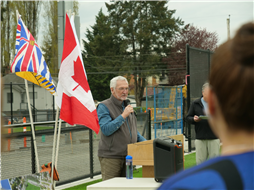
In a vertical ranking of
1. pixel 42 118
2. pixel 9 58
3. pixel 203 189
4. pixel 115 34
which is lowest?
pixel 42 118

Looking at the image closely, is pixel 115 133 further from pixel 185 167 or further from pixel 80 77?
pixel 185 167

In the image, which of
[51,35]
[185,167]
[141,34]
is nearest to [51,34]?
[51,35]

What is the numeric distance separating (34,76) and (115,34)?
44499mm

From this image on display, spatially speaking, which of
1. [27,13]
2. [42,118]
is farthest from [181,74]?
[42,118]

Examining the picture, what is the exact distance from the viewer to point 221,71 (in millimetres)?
830

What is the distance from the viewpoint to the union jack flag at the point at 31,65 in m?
4.94

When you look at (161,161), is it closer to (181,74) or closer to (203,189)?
(203,189)

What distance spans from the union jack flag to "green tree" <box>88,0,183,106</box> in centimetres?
4152

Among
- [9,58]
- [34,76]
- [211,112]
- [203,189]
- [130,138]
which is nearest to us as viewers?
[203,189]

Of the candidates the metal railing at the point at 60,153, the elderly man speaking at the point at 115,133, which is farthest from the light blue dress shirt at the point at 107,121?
the metal railing at the point at 60,153

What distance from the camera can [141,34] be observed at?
4653cm

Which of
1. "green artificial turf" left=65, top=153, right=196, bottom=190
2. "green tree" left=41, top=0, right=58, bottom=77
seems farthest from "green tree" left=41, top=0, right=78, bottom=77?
"green artificial turf" left=65, top=153, right=196, bottom=190

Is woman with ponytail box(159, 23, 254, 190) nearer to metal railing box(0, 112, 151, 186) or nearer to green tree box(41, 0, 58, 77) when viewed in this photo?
metal railing box(0, 112, 151, 186)

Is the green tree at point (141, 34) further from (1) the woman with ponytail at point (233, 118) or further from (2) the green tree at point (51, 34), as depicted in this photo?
(1) the woman with ponytail at point (233, 118)
